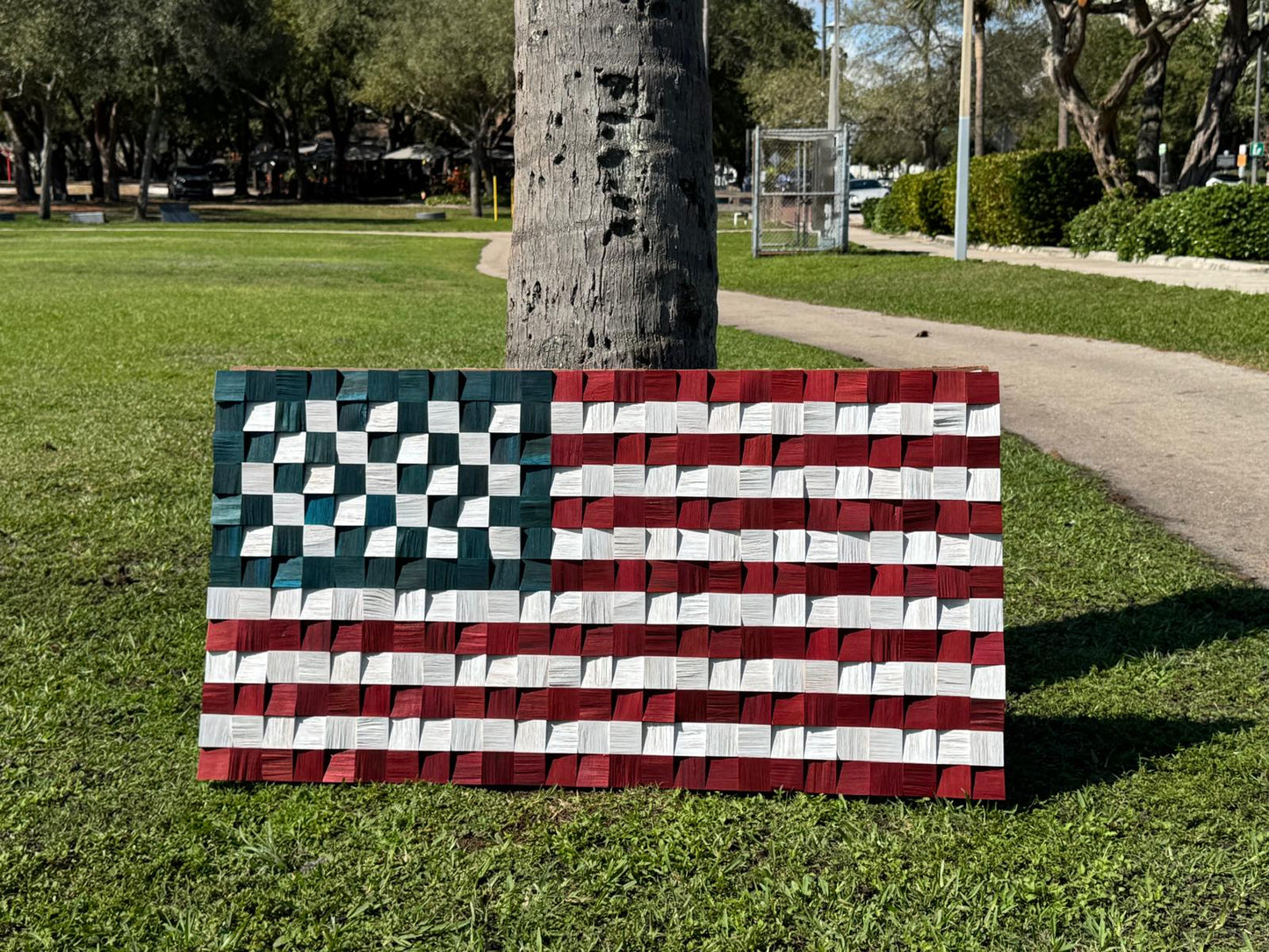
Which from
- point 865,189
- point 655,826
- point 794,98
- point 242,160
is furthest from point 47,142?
point 655,826

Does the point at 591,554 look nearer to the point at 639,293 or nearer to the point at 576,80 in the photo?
the point at 639,293

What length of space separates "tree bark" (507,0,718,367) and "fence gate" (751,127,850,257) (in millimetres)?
21333

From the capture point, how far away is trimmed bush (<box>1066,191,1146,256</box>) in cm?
2266

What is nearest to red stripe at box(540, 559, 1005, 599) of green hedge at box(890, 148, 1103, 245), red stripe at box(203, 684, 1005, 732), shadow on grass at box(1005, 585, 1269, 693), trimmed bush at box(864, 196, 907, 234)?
red stripe at box(203, 684, 1005, 732)

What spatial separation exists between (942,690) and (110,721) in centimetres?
213

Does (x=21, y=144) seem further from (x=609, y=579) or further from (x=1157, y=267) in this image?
(x=609, y=579)

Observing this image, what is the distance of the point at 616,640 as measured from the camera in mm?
3027

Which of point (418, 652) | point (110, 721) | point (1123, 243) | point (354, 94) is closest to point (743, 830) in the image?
point (418, 652)

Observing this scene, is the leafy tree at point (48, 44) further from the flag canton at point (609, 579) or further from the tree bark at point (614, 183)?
the flag canton at point (609, 579)

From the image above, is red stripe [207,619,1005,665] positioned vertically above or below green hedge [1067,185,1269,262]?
below

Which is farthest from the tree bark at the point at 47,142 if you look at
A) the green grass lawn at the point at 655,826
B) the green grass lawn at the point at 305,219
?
the green grass lawn at the point at 655,826

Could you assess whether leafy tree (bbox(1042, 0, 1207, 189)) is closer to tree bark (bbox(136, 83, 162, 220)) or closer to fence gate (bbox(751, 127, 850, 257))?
fence gate (bbox(751, 127, 850, 257))

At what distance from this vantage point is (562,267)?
137 inches

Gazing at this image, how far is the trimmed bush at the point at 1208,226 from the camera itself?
61.7ft
